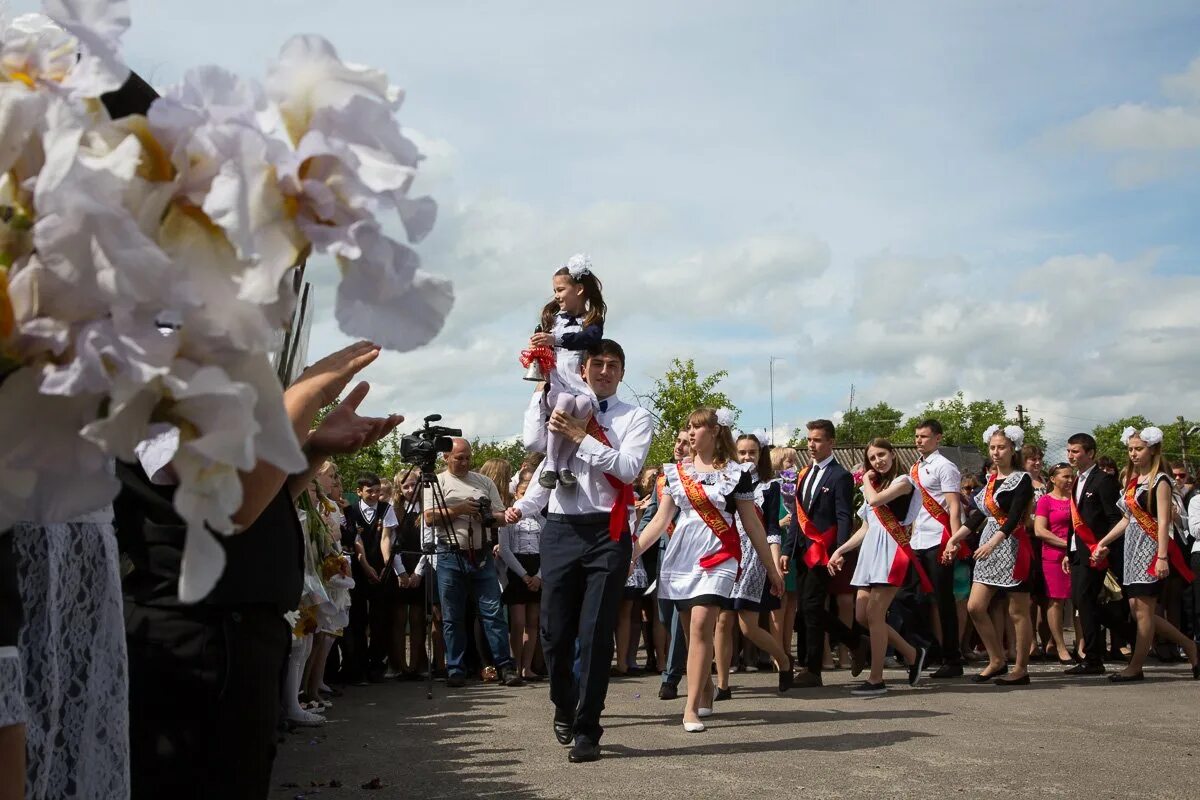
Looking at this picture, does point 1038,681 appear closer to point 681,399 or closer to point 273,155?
point 273,155

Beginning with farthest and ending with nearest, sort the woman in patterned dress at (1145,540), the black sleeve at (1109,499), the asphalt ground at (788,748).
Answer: the black sleeve at (1109,499) < the woman in patterned dress at (1145,540) < the asphalt ground at (788,748)

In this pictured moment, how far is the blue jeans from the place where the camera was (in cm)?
1160

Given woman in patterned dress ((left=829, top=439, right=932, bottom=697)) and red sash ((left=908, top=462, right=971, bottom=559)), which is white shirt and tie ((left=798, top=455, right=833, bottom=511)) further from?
red sash ((left=908, top=462, right=971, bottom=559))

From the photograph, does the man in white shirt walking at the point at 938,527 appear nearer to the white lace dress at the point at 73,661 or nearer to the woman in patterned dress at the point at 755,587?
the woman in patterned dress at the point at 755,587

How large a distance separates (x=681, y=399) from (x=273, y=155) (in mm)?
44592

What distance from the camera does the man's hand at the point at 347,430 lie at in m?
2.42

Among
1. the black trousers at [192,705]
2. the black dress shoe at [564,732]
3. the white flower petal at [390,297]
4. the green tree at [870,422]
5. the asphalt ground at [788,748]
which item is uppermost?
the green tree at [870,422]

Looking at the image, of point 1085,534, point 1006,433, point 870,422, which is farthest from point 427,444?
point 870,422

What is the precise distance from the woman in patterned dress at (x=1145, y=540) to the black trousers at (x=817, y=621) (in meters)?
2.38

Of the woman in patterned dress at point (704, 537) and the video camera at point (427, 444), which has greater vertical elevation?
the video camera at point (427, 444)

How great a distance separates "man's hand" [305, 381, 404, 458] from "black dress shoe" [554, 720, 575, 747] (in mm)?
4887

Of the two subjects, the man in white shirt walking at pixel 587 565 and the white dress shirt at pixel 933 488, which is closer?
the man in white shirt walking at pixel 587 565

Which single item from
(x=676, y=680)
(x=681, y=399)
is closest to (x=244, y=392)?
(x=676, y=680)

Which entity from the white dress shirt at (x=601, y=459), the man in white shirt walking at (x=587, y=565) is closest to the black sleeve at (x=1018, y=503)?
the white dress shirt at (x=601, y=459)
